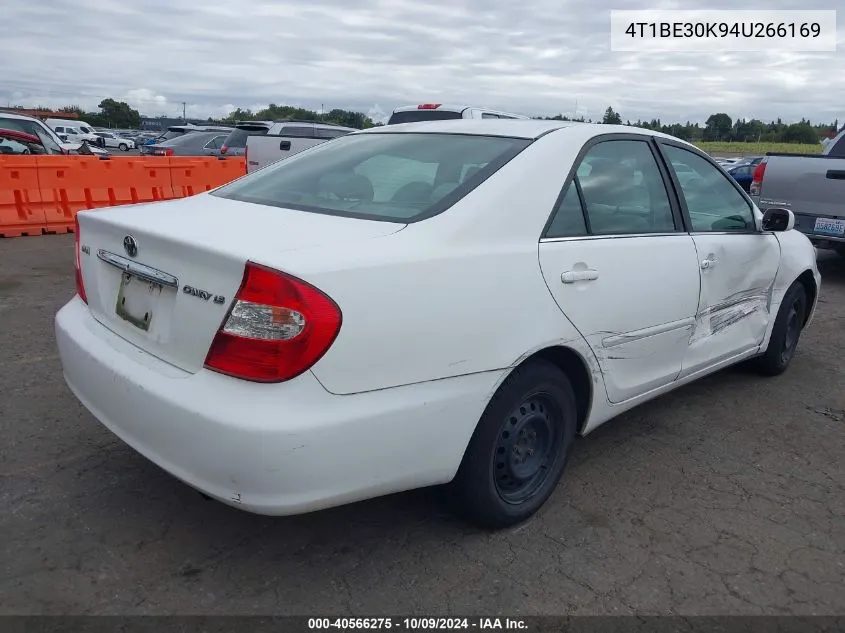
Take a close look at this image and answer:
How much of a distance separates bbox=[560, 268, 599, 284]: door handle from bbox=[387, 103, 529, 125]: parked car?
22.3 feet

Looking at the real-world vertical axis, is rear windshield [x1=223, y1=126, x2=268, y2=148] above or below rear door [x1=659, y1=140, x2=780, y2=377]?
below

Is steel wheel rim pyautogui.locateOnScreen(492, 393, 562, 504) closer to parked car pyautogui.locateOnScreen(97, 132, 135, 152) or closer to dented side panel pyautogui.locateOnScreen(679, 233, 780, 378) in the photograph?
dented side panel pyautogui.locateOnScreen(679, 233, 780, 378)

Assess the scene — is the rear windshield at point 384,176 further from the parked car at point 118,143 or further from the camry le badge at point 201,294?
the parked car at point 118,143

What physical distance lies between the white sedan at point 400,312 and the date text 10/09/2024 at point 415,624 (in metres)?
0.41

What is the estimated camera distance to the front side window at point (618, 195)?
314cm

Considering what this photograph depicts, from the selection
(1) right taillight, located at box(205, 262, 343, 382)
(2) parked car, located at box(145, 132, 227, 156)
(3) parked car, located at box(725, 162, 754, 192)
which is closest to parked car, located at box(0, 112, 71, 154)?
(2) parked car, located at box(145, 132, 227, 156)

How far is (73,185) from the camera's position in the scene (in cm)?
1033

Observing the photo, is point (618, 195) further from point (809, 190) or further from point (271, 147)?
point (271, 147)

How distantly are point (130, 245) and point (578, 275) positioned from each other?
1718 millimetres

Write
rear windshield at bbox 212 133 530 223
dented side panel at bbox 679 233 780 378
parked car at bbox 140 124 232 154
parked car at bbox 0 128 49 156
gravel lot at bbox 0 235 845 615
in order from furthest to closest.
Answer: parked car at bbox 140 124 232 154 → parked car at bbox 0 128 49 156 → dented side panel at bbox 679 233 780 378 → rear windshield at bbox 212 133 530 223 → gravel lot at bbox 0 235 845 615

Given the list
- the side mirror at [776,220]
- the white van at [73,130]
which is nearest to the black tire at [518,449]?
the side mirror at [776,220]

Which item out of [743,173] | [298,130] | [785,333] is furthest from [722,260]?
[743,173]

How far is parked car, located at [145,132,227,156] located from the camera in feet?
59.8

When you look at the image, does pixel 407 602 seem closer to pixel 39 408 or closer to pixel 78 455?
pixel 78 455
